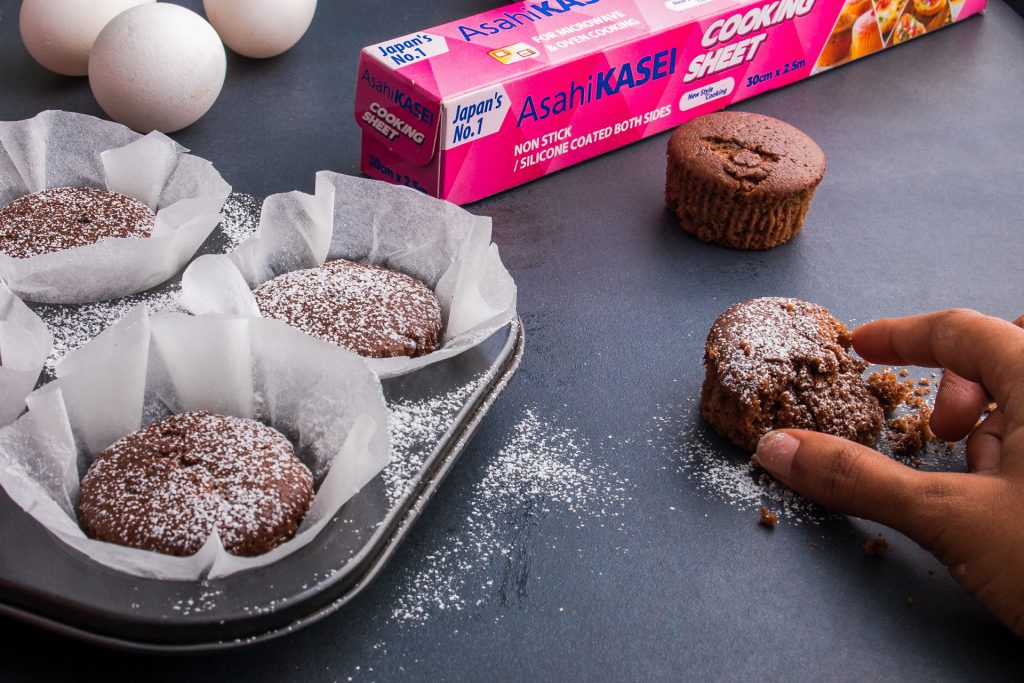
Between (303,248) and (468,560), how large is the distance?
63 cm

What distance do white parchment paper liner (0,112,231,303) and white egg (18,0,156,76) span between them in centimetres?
50

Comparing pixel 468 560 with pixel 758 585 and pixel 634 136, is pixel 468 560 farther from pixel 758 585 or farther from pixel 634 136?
pixel 634 136

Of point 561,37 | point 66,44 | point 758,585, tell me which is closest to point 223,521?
point 758,585

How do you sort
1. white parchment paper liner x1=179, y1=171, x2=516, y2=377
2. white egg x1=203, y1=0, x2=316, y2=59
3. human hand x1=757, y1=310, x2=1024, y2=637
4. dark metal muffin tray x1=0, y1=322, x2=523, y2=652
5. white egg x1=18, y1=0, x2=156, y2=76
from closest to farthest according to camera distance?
dark metal muffin tray x1=0, y1=322, x2=523, y2=652
human hand x1=757, y1=310, x2=1024, y2=637
white parchment paper liner x1=179, y1=171, x2=516, y2=377
white egg x1=18, y1=0, x2=156, y2=76
white egg x1=203, y1=0, x2=316, y2=59

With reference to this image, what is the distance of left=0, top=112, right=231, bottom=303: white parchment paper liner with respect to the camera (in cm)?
161

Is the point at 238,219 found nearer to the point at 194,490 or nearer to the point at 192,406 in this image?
the point at 192,406

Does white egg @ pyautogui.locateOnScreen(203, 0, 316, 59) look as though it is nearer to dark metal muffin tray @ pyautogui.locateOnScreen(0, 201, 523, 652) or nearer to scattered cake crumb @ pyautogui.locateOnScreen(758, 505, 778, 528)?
dark metal muffin tray @ pyautogui.locateOnScreen(0, 201, 523, 652)

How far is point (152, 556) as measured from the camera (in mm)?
1146

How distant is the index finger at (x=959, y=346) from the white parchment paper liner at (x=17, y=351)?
1280mm

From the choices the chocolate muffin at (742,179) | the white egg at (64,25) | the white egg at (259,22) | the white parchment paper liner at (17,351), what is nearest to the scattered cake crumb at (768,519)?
the chocolate muffin at (742,179)

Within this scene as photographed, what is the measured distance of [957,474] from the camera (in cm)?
136

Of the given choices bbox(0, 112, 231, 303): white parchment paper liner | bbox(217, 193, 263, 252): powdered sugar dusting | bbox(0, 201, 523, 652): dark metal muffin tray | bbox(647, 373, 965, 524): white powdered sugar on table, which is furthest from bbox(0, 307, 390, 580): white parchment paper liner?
bbox(647, 373, 965, 524): white powdered sugar on table

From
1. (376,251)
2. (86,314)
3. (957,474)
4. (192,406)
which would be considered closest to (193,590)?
(192,406)

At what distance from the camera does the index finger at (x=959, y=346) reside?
1.42 metres
